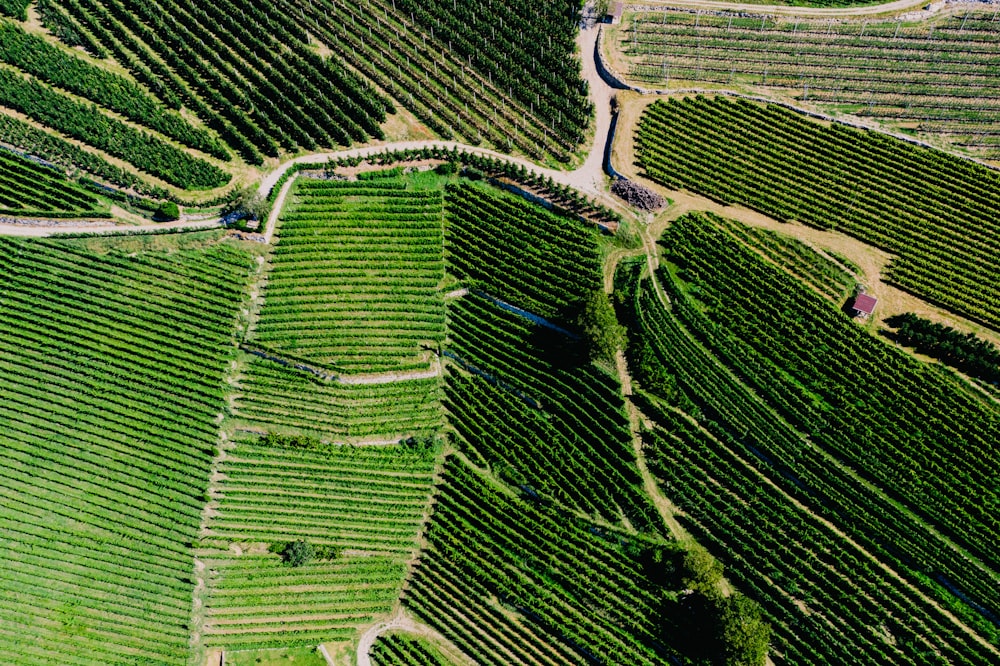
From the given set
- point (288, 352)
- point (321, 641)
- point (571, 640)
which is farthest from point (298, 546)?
point (571, 640)

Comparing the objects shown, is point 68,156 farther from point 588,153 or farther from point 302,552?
point 588,153

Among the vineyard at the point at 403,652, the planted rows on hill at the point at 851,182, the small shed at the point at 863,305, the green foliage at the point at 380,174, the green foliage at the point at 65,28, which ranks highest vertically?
the green foliage at the point at 65,28

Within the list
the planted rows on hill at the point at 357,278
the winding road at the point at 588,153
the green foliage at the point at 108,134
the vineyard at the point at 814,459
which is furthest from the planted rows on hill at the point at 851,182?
the green foliage at the point at 108,134

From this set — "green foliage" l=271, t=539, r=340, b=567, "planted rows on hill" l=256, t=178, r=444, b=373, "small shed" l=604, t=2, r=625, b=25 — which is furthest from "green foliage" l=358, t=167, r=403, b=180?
"green foliage" l=271, t=539, r=340, b=567

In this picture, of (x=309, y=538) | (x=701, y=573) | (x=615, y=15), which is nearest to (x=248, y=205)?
(x=309, y=538)

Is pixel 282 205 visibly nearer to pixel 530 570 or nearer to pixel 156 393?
pixel 156 393

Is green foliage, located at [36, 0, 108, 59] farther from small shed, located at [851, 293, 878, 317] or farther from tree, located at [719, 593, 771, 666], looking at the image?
tree, located at [719, 593, 771, 666]

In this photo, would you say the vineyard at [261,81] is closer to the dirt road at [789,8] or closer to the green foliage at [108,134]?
the green foliage at [108,134]
